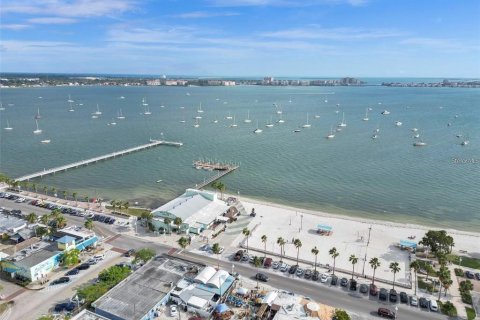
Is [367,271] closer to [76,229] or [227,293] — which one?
[227,293]

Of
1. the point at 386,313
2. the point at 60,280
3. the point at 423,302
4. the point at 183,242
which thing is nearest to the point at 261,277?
the point at 183,242

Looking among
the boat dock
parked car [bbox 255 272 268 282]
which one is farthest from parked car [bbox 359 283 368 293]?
the boat dock

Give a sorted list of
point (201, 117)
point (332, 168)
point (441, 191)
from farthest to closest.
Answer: point (201, 117) → point (332, 168) → point (441, 191)

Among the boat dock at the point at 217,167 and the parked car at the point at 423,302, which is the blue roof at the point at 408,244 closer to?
the parked car at the point at 423,302

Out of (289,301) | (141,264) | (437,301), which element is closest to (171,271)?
(141,264)

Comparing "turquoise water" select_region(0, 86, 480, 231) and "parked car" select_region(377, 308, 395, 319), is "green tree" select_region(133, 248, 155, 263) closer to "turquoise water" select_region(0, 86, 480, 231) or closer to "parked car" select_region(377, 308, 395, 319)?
"parked car" select_region(377, 308, 395, 319)
